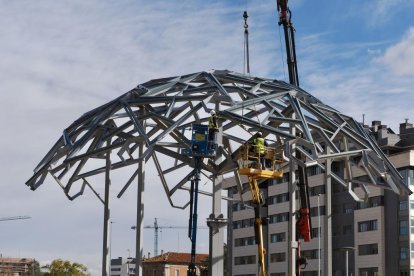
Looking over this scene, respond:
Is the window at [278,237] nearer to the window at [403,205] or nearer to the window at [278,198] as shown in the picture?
the window at [278,198]

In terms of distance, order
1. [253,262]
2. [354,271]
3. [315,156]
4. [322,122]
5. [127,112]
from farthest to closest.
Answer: [253,262]
[354,271]
[322,122]
[127,112]
[315,156]

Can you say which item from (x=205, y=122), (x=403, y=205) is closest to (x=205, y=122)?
(x=205, y=122)

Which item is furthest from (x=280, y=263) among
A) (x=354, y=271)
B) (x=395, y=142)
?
(x=395, y=142)

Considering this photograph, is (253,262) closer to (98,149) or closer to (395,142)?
(395,142)

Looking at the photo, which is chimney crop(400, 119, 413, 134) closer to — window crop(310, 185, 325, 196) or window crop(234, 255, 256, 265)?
window crop(310, 185, 325, 196)

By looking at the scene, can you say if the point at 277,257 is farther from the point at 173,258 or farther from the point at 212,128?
the point at 212,128

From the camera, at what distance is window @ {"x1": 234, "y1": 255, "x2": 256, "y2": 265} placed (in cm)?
12712

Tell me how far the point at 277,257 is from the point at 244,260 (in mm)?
11005

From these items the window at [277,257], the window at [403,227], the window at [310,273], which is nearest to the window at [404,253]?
the window at [403,227]

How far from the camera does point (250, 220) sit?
12875cm

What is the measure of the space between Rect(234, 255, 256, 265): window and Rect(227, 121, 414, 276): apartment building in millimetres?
2470

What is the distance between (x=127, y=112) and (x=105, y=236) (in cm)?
709

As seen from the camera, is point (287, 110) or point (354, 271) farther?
point (354, 271)

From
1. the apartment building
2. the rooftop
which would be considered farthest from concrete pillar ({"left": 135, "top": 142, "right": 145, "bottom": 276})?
the rooftop
